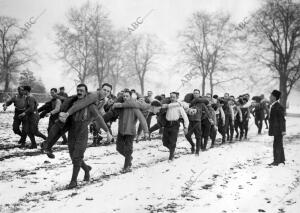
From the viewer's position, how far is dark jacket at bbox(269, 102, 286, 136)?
9688 mm

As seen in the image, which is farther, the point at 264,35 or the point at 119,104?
the point at 264,35

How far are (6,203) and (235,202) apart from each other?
369 cm

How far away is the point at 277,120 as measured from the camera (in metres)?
9.74

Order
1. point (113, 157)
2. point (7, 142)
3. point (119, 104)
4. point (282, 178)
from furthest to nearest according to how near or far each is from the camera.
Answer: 1. point (7, 142)
2. point (113, 157)
3. point (119, 104)
4. point (282, 178)

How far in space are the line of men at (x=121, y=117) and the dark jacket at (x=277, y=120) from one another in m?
2.27

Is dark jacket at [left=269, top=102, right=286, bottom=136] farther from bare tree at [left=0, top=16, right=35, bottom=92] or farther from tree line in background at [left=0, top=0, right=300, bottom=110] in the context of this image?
bare tree at [left=0, top=16, right=35, bottom=92]

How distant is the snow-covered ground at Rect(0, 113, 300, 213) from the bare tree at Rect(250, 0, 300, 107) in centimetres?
2776

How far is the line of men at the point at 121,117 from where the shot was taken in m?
6.83

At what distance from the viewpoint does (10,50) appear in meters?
49.5

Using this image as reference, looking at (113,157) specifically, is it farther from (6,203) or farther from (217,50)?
(217,50)

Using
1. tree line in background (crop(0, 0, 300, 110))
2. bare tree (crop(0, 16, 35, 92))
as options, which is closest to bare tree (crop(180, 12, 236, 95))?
tree line in background (crop(0, 0, 300, 110))

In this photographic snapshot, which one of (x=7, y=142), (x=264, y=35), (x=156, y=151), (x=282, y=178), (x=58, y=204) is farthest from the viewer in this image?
(x=264, y=35)

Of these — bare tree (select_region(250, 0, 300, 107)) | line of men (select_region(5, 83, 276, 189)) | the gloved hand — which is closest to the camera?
the gloved hand

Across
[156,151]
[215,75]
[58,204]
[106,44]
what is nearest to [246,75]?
[215,75]
